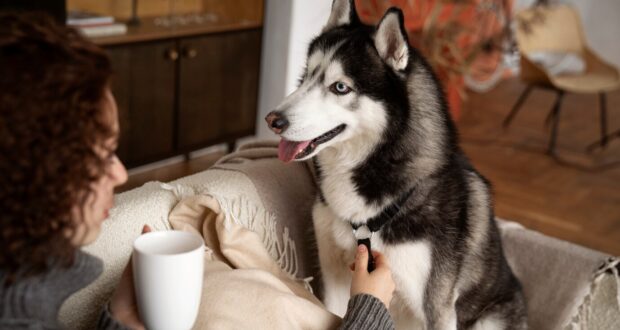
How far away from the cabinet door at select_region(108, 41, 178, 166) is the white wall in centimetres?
55

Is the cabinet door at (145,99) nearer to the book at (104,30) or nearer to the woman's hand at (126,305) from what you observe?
the book at (104,30)

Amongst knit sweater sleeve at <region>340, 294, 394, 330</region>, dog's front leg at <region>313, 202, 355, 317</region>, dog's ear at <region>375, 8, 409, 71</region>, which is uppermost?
dog's ear at <region>375, 8, 409, 71</region>

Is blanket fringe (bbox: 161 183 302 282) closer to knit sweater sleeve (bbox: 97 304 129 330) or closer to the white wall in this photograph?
knit sweater sleeve (bbox: 97 304 129 330)

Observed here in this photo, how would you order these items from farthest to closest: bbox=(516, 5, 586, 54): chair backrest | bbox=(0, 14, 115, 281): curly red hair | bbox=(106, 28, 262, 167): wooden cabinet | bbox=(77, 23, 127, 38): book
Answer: bbox=(516, 5, 586, 54): chair backrest, bbox=(106, 28, 262, 167): wooden cabinet, bbox=(77, 23, 127, 38): book, bbox=(0, 14, 115, 281): curly red hair

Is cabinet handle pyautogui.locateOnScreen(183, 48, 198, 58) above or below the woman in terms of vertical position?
below

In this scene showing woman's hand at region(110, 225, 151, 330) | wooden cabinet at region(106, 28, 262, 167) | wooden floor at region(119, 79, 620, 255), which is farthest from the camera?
wooden floor at region(119, 79, 620, 255)

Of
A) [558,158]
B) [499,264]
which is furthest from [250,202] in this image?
[558,158]

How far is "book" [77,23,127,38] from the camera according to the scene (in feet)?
8.81

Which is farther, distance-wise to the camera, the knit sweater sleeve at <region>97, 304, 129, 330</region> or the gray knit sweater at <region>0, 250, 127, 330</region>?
the knit sweater sleeve at <region>97, 304, 129, 330</region>

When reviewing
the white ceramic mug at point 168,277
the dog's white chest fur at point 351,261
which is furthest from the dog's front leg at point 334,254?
the white ceramic mug at point 168,277

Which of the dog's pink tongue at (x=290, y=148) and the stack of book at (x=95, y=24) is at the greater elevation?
the dog's pink tongue at (x=290, y=148)

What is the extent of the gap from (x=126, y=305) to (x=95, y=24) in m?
2.04

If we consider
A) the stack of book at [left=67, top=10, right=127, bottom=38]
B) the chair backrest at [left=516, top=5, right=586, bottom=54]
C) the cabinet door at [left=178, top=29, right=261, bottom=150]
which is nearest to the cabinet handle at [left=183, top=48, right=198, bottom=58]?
the cabinet door at [left=178, top=29, right=261, bottom=150]

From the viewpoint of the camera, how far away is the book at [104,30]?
2684mm
